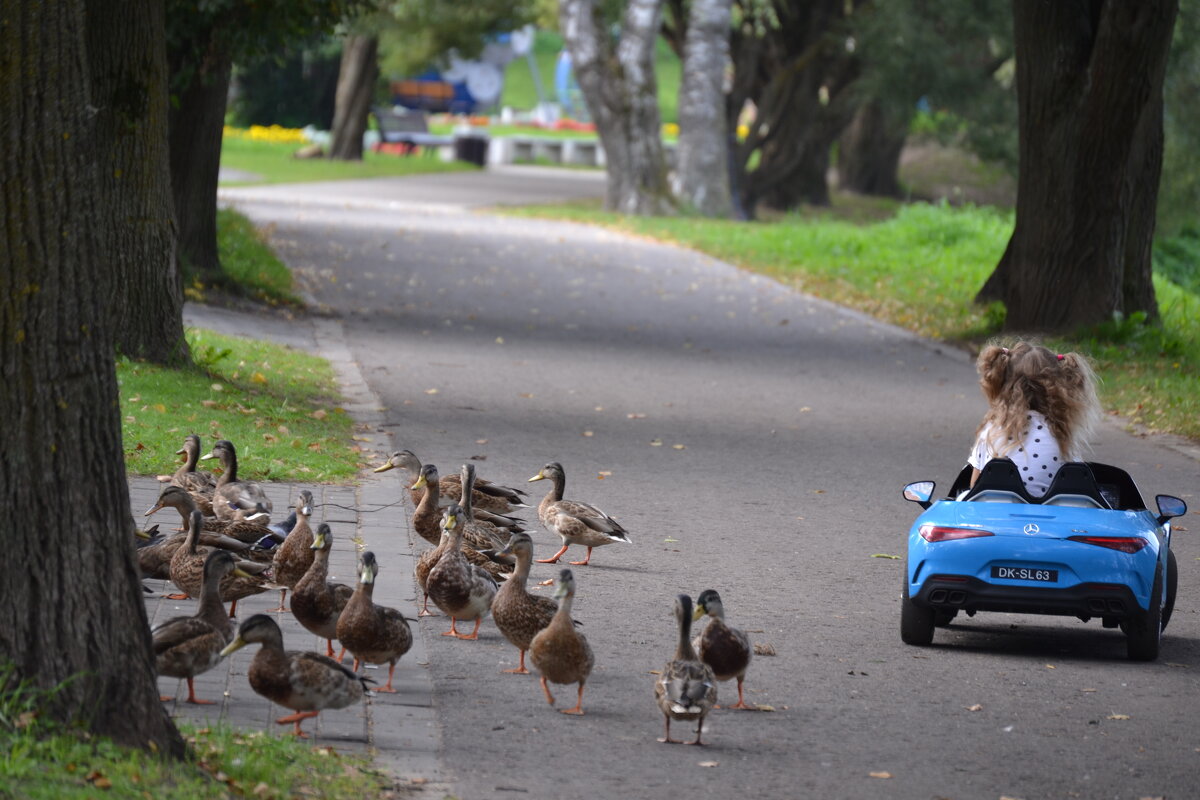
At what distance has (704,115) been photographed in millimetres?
37875

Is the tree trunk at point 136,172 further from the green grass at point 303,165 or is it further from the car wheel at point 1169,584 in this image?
the green grass at point 303,165

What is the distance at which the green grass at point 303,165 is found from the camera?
45250mm

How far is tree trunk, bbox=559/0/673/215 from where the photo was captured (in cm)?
3603

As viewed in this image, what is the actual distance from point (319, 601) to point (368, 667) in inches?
17.4

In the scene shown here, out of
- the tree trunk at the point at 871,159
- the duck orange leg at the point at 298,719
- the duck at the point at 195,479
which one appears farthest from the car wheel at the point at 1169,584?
the tree trunk at the point at 871,159

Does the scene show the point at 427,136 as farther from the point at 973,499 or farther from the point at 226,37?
the point at 973,499

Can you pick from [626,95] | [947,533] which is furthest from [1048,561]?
[626,95]

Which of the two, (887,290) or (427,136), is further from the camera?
(427,136)

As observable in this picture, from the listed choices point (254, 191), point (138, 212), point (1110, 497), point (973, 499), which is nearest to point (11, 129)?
point (973, 499)

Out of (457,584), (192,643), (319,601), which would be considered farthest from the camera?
(457,584)

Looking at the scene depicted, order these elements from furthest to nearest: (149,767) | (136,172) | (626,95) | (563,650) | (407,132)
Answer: (407,132), (626,95), (136,172), (563,650), (149,767)

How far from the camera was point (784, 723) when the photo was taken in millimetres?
6691

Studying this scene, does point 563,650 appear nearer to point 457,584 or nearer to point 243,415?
point 457,584

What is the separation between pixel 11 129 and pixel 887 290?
20.5 m
